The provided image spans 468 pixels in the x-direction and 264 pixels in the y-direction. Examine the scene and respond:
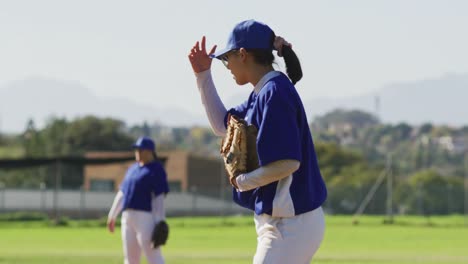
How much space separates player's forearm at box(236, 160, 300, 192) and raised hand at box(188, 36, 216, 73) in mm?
1022

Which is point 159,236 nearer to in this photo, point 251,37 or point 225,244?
point 251,37

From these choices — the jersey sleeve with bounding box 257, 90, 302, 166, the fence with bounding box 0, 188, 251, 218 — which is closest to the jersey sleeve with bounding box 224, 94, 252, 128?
the jersey sleeve with bounding box 257, 90, 302, 166

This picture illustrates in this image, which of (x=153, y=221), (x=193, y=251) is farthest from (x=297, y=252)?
(x=193, y=251)

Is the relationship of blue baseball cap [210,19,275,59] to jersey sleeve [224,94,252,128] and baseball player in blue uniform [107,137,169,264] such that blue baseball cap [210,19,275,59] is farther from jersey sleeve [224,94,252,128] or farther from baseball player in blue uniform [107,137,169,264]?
baseball player in blue uniform [107,137,169,264]

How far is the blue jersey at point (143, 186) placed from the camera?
603 inches

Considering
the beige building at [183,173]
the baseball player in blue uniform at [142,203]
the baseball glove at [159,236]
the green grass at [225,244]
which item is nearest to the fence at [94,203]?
the green grass at [225,244]

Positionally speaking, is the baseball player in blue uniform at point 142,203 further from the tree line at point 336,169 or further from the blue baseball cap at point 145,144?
the tree line at point 336,169

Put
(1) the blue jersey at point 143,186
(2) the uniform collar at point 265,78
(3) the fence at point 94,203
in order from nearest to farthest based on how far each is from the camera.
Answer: (2) the uniform collar at point 265,78 → (1) the blue jersey at point 143,186 → (3) the fence at point 94,203

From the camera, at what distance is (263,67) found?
7055mm

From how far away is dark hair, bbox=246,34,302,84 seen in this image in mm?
7051

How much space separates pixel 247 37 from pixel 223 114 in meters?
0.81

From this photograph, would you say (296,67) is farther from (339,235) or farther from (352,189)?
(352,189)

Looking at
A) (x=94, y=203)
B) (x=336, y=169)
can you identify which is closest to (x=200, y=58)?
(x=94, y=203)

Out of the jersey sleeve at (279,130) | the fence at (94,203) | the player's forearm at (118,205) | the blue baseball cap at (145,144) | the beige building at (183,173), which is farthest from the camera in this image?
the beige building at (183,173)
